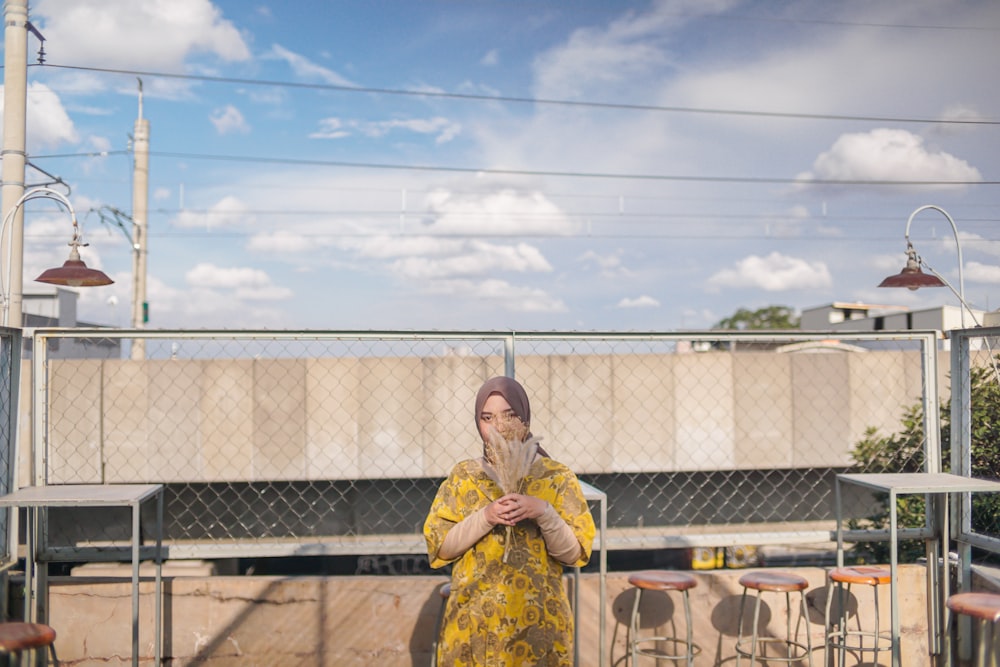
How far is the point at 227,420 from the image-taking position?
10742mm

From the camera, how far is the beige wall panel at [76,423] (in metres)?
10.0

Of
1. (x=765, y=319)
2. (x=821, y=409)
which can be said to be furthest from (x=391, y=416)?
(x=765, y=319)

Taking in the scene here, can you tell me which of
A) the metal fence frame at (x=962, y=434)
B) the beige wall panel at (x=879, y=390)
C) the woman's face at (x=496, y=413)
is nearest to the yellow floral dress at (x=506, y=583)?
the woman's face at (x=496, y=413)

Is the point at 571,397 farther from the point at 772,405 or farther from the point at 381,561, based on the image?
the point at 381,561

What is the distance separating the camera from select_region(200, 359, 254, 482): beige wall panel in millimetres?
10602

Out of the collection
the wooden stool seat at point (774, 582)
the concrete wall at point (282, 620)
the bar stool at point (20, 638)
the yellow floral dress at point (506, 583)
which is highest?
the yellow floral dress at point (506, 583)

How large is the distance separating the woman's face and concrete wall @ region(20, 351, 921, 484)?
24.1ft

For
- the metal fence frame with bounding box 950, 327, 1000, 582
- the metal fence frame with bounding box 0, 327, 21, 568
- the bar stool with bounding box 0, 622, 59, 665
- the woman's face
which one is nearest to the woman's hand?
the woman's face

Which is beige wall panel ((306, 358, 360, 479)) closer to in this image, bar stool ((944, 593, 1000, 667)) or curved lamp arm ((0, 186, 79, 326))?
curved lamp arm ((0, 186, 79, 326))

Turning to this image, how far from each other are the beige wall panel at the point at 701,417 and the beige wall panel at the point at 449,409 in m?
2.59

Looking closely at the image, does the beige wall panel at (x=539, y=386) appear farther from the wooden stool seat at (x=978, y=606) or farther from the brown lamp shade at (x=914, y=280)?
the wooden stool seat at (x=978, y=606)

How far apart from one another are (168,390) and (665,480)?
23.5 feet

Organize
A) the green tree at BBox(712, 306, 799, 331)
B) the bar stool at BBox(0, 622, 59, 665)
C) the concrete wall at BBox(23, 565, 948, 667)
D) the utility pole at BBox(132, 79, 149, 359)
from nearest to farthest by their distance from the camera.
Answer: the bar stool at BBox(0, 622, 59, 665)
the concrete wall at BBox(23, 565, 948, 667)
the utility pole at BBox(132, 79, 149, 359)
the green tree at BBox(712, 306, 799, 331)

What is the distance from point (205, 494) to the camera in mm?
12055
